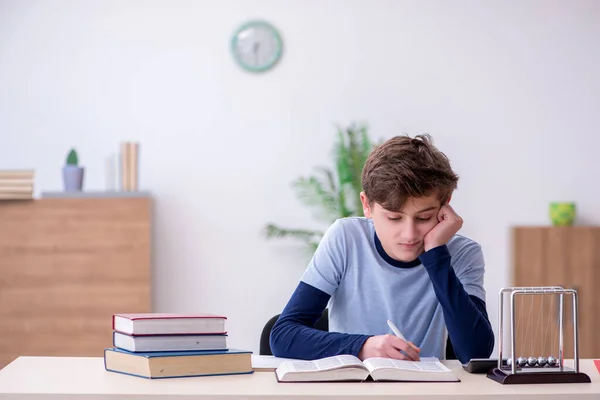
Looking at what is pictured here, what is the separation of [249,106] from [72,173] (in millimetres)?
1067

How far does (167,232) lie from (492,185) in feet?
6.29

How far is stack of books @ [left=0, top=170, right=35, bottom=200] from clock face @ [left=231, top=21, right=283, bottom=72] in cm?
134

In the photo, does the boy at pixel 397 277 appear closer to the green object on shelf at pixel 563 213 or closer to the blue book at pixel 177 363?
the blue book at pixel 177 363

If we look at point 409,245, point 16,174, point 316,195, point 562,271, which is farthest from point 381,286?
point 16,174

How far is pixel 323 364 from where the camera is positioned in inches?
69.7

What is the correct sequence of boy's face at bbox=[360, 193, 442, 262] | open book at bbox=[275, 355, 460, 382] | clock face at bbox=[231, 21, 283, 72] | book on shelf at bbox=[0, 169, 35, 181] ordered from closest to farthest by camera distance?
open book at bbox=[275, 355, 460, 382]
boy's face at bbox=[360, 193, 442, 262]
book on shelf at bbox=[0, 169, 35, 181]
clock face at bbox=[231, 21, 283, 72]

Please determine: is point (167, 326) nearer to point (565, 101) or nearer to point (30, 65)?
point (30, 65)

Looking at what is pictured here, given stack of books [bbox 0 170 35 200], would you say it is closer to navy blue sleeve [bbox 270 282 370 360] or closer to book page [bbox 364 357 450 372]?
navy blue sleeve [bbox 270 282 370 360]

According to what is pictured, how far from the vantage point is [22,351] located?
4398 millimetres

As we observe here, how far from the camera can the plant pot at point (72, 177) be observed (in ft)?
14.7

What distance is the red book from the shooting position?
1793 mm

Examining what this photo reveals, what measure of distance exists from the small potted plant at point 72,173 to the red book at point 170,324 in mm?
2763

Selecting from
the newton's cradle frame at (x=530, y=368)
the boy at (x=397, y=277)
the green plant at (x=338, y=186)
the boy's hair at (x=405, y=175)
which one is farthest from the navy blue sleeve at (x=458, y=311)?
the green plant at (x=338, y=186)

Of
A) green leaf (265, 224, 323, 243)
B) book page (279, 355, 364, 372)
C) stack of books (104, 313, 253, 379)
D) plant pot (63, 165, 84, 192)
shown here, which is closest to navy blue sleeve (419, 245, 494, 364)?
book page (279, 355, 364, 372)
